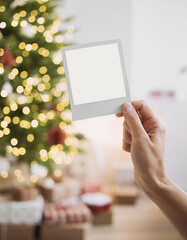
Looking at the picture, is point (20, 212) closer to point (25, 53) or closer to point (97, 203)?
point (97, 203)

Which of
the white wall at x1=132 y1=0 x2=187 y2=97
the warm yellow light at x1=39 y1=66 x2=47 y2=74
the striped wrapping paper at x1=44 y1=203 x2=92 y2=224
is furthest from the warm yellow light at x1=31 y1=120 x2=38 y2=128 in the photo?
the white wall at x1=132 y1=0 x2=187 y2=97

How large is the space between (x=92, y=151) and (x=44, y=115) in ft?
3.11

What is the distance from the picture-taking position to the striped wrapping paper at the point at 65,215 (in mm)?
1775

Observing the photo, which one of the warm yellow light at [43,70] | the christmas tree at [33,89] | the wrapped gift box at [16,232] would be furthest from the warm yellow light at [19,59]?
the wrapped gift box at [16,232]

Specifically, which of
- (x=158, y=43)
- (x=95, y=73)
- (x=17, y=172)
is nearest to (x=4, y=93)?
(x=17, y=172)

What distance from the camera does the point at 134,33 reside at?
2854 millimetres

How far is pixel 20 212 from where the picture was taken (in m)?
1.77

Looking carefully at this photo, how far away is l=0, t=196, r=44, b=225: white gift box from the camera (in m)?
1.76

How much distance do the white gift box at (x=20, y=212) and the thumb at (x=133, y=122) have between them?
130cm

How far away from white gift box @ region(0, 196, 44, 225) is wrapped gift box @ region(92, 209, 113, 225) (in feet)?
1.45

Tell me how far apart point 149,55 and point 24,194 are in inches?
68.4

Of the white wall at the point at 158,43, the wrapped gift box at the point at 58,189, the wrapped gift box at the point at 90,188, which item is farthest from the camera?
the white wall at the point at 158,43

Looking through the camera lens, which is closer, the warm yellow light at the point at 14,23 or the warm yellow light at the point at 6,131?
the warm yellow light at the point at 14,23

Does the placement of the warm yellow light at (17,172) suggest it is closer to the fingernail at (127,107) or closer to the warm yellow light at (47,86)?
the warm yellow light at (47,86)
